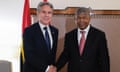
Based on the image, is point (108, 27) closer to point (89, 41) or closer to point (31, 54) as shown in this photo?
point (89, 41)

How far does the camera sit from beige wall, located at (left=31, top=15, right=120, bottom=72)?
111 inches

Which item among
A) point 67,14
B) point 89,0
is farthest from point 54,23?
point 89,0

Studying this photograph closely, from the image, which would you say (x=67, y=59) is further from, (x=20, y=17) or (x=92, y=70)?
(x=20, y=17)

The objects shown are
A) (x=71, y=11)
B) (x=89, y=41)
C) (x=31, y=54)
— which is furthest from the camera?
(x=71, y=11)

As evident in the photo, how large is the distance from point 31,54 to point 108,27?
1.12 m

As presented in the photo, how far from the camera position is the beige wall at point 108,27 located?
2830 mm

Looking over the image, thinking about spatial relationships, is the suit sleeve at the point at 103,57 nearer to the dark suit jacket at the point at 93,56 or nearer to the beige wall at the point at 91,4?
the dark suit jacket at the point at 93,56

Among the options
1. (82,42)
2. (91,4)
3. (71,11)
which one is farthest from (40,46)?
(91,4)

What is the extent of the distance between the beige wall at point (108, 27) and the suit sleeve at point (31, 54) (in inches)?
28.4

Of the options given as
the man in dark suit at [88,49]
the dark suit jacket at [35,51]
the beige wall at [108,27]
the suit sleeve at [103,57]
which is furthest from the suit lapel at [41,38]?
the beige wall at [108,27]

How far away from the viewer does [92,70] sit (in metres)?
2.26

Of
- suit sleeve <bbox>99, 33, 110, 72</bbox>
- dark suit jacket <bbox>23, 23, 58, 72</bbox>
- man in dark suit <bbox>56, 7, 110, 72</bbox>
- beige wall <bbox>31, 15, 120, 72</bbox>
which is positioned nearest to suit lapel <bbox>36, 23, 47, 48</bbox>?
dark suit jacket <bbox>23, 23, 58, 72</bbox>

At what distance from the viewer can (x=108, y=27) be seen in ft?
→ 9.32

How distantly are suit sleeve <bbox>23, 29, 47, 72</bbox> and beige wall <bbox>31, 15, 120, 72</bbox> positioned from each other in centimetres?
72
